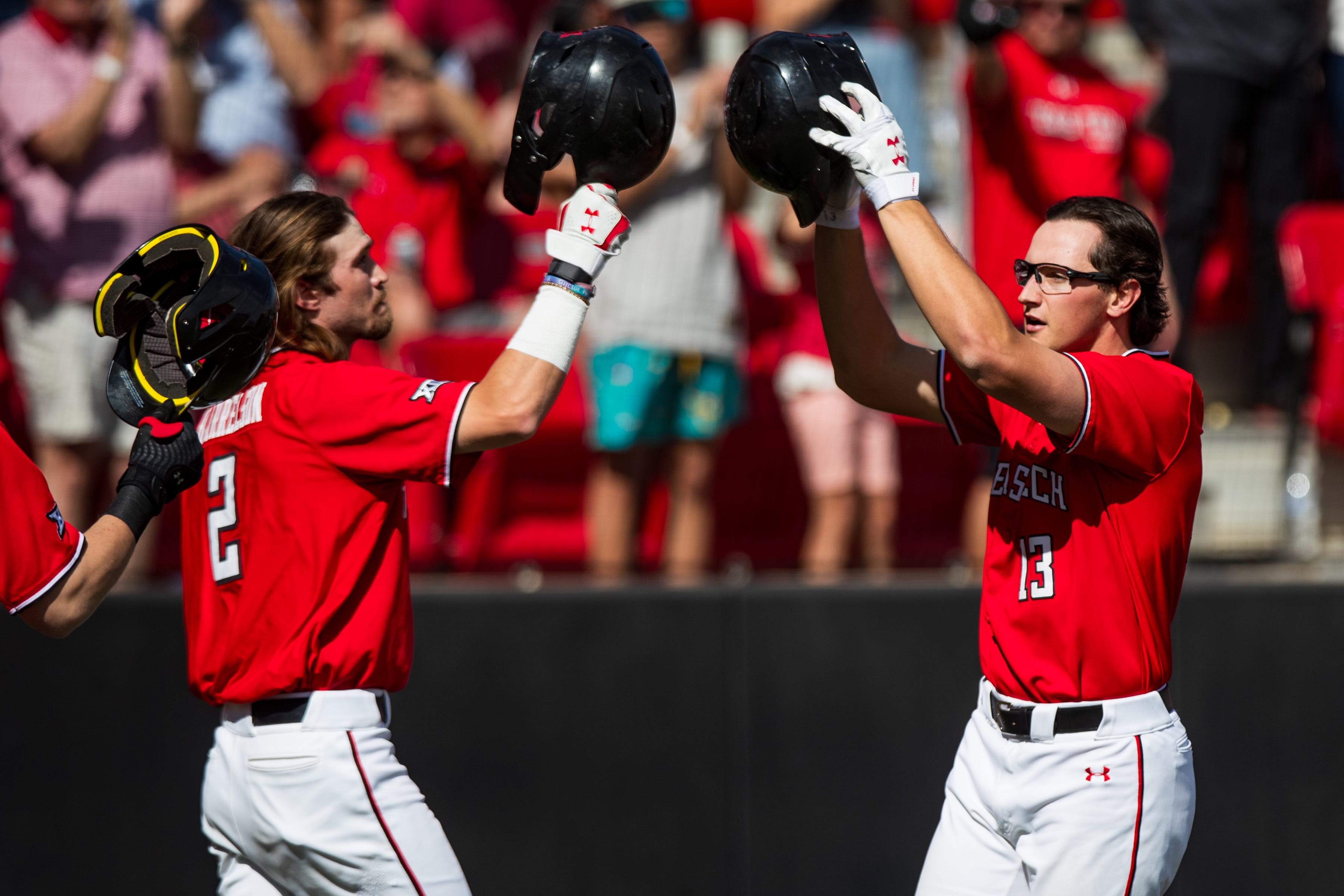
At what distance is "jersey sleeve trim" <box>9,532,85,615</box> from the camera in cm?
258

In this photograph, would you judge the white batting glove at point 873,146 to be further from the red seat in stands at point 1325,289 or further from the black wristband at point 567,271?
the red seat in stands at point 1325,289

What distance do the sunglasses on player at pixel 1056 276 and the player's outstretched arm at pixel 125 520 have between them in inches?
67.7

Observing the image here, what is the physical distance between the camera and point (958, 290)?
2561mm

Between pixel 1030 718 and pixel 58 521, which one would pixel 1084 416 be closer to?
pixel 1030 718

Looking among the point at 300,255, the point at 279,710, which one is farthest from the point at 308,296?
the point at 279,710

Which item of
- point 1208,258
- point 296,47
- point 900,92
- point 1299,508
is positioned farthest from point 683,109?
point 1299,508

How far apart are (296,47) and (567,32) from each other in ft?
10.6

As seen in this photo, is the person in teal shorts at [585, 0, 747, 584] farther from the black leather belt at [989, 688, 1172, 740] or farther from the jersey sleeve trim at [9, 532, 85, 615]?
the jersey sleeve trim at [9, 532, 85, 615]

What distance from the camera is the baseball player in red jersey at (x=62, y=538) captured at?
2.58 m

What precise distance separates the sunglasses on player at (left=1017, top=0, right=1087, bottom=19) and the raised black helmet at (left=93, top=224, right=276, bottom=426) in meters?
3.54

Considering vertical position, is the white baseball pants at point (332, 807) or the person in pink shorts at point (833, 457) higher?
the person in pink shorts at point (833, 457)

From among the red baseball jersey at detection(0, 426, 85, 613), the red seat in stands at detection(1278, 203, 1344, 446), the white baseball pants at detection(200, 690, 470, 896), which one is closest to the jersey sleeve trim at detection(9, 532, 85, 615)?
the red baseball jersey at detection(0, 426, 85, 613)

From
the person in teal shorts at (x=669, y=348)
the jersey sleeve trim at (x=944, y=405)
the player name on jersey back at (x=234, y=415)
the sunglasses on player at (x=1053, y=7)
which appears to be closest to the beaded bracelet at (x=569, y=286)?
the player name on jersey back at (x=234, y=415)

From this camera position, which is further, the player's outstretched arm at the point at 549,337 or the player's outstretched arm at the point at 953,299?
the player's outstretched arm at the point at 549,337
